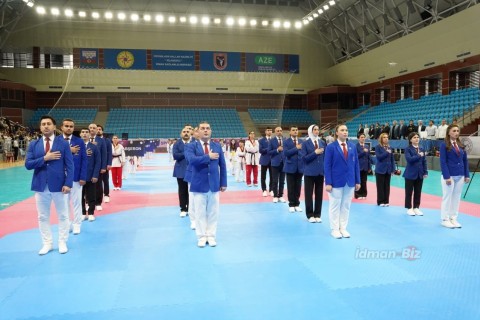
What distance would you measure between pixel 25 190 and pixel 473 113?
20496mm

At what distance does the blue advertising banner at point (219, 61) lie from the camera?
3334cm

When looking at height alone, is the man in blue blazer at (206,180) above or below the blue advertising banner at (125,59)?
below

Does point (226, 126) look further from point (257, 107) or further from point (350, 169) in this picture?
point (350, 169)

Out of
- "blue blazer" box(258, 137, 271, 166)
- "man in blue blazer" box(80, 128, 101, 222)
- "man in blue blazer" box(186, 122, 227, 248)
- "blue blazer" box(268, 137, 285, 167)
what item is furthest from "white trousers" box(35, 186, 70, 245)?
"blue blazer" box(258, 137, 271, 166)

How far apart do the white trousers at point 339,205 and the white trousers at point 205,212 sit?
192cm

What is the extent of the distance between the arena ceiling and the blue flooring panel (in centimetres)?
2152

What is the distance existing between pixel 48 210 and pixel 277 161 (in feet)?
18.0

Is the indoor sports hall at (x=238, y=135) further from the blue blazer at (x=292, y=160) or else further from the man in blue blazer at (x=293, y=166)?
the blue blazer at (x=292, y=160)

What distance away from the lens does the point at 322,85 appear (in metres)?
36.0

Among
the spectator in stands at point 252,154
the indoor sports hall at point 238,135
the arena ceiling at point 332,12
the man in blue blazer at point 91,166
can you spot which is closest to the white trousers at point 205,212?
the indoor sports hall at point 238,135

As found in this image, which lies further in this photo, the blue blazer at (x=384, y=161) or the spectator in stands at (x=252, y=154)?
the spectator in stands at (x=252, y=154)

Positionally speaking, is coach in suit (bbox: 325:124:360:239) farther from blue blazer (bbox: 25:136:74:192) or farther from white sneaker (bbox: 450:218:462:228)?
blue blazer (bbox: 25:136:74:192)

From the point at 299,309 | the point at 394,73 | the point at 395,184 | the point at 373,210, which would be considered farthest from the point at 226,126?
the point at 299,309

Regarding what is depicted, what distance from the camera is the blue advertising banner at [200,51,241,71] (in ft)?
109
